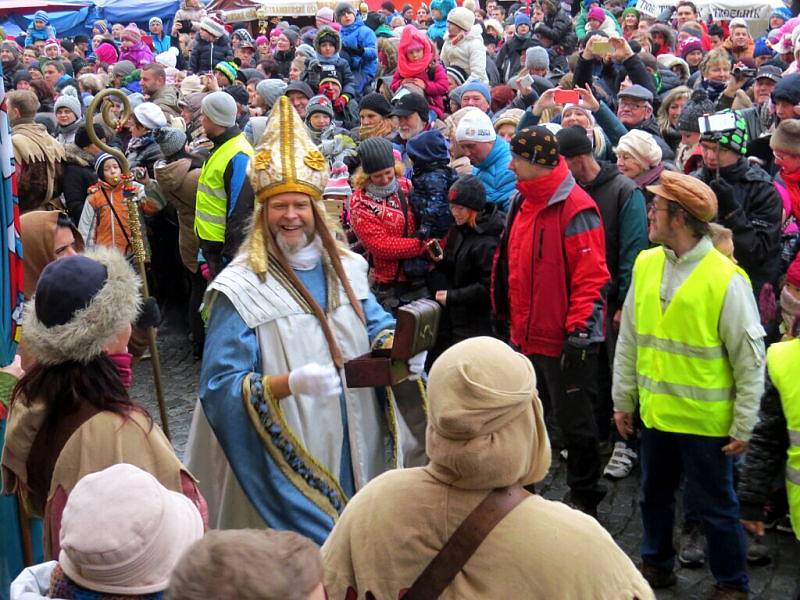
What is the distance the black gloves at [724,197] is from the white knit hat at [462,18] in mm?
6227

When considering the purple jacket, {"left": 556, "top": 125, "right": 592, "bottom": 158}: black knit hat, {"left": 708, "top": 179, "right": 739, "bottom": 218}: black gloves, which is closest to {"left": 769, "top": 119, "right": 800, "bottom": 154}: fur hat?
{"left": 708, "top": 179, "right": 739, "bottom": 218}: black gloves

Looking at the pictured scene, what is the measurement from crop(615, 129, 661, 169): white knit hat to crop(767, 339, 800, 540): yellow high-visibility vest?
224 cm

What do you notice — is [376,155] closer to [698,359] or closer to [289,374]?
[698,359]

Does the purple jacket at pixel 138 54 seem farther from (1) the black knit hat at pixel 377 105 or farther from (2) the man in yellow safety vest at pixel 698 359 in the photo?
(2) the man in yellow safety vest at pixel 698 359

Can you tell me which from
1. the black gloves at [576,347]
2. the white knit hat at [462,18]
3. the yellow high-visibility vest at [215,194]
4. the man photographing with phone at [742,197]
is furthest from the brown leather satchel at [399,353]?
the white knit hat at [462,18]

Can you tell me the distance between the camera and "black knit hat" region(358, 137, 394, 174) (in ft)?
20.4

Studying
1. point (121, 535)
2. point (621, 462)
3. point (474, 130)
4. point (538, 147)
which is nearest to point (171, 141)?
point (474, 130)

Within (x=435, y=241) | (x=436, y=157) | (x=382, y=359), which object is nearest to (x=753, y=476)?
(x=382, y=359)

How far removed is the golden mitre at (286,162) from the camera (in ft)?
13.1

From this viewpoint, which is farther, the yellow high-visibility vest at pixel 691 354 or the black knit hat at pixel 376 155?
the black knit hat at pixel 376 155

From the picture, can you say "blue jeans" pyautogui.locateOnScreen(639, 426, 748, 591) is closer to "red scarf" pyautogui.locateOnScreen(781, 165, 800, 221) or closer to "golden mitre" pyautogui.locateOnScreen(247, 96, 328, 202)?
"golden mitre" pyautogui.locateOnScreen(247, 96, 328, 202)

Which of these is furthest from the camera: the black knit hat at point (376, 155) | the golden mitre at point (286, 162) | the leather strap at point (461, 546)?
the black knit hat at point (376, 155)

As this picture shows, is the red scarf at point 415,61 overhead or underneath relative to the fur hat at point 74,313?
overhead

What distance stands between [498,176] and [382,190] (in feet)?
2.64
